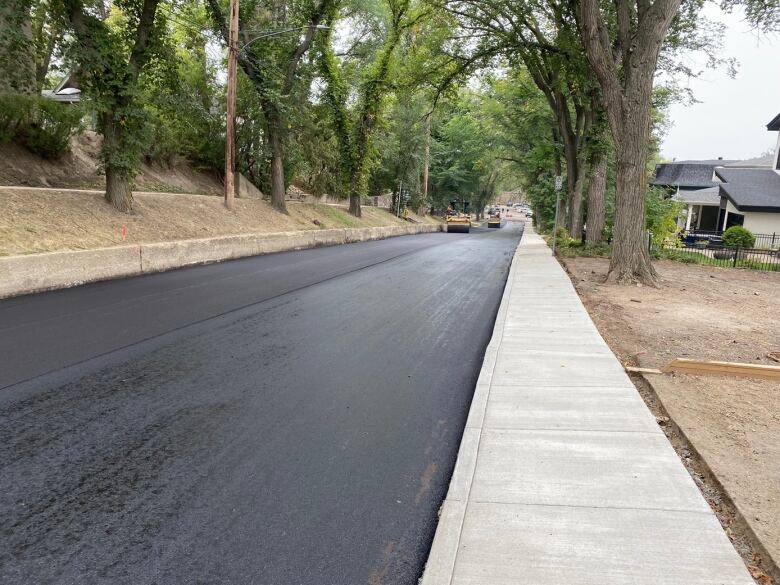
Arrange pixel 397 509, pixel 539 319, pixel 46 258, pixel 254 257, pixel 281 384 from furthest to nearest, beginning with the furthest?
pixel 254 257 → pixel 46 258 → pixel 539 319 → pixel 281 384 → pixel 397 509

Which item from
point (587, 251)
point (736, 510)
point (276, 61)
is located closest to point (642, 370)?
point (736, 510)

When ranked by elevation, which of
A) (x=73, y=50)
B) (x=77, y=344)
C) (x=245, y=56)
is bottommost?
(x=77, y=344)

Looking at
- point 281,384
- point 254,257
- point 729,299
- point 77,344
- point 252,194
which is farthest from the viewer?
point 252,194

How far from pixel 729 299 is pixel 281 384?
990cm

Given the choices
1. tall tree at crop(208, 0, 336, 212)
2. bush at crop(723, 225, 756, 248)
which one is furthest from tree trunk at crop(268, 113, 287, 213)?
bush at crop(723, 225, 756, 248)

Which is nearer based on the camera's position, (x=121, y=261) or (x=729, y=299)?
(x=729, y=299)

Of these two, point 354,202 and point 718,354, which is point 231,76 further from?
point 718,354

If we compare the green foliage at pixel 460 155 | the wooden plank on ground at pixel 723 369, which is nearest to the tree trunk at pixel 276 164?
the wooden plank on ground at pixel 723 369

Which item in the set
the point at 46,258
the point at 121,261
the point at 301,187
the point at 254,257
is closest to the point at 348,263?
the point at 254,257

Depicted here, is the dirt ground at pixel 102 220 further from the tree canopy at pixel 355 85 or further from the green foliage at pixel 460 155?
the green foliage at pixel 460 155

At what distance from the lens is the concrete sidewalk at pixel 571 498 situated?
272 centimetres

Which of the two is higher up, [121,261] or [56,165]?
[56,165]

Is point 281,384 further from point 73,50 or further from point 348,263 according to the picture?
point 73,50

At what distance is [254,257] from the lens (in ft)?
56.9
